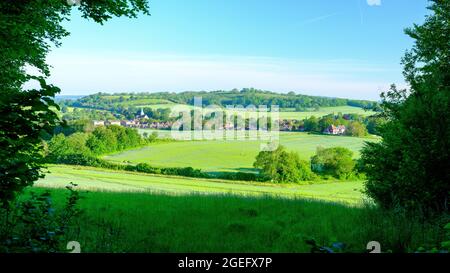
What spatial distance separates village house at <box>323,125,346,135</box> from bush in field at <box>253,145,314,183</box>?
45.2 ft

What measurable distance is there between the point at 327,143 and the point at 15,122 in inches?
3029

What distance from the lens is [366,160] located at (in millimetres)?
19453

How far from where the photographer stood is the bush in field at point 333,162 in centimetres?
6488

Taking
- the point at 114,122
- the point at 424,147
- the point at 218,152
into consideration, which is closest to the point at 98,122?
the point at 114,122

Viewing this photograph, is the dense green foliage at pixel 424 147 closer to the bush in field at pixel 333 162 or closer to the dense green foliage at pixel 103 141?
the bush in field at pixel 333 162

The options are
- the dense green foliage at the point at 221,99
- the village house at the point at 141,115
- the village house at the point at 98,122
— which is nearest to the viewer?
the village house at the point at 98,122

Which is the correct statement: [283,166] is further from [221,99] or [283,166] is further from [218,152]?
[221,99]

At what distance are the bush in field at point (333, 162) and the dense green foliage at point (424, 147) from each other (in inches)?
1793

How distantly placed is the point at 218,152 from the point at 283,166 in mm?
18153

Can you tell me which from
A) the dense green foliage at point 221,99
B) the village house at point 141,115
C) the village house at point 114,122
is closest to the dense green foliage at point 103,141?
the village house at point 114,122

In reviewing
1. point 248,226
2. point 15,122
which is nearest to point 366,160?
point 248,226

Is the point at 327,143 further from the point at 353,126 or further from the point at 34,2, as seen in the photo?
the point at 34,2

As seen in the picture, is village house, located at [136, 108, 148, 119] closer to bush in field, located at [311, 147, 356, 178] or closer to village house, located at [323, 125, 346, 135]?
village house, located at [323, 125, 346, 135]
